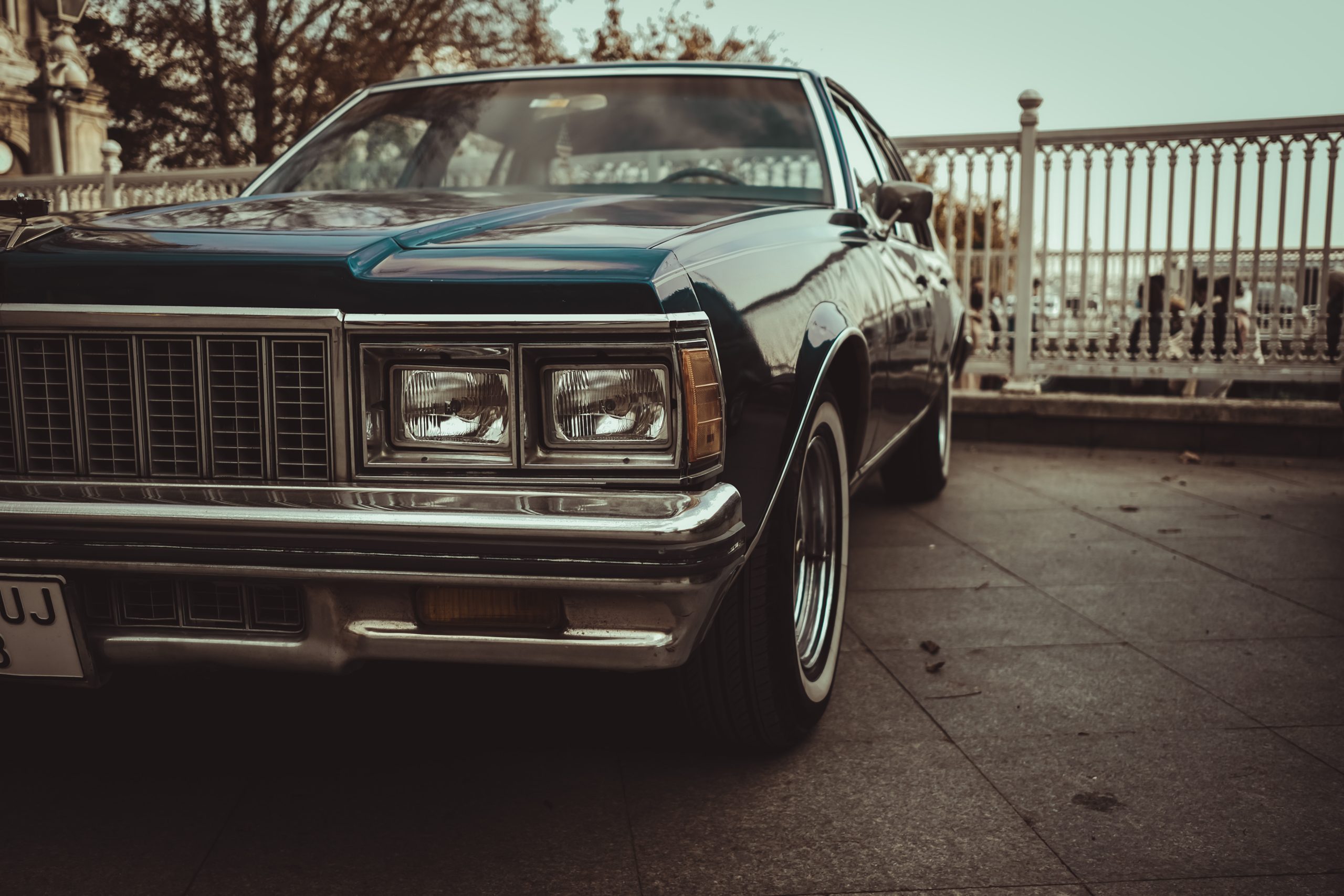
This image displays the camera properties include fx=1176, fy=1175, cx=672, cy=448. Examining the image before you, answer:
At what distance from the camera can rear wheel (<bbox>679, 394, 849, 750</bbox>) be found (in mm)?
2264

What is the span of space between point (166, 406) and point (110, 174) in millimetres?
11048

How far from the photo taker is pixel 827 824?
7.10 ft

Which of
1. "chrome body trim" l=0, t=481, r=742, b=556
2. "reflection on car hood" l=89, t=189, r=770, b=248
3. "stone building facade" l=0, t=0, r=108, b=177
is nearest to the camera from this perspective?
"chrome body trim" l=0, t=481, r=742, b=556

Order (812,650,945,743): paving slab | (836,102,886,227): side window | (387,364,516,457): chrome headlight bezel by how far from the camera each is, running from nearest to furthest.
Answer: (387,364,516,457): chrome headlight bezel < (812,650,945,743): paving slab < (836,102,886,227): side window

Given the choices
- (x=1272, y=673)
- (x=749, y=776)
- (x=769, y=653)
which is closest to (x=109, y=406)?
(x=769, y=653)

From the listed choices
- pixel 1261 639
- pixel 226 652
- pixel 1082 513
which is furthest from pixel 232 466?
pixel 1082 513

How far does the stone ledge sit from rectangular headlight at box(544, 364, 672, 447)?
640cm

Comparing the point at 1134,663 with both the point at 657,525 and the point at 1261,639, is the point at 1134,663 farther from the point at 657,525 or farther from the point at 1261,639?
the point at 657,525

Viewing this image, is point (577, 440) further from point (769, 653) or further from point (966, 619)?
point (966, 619)

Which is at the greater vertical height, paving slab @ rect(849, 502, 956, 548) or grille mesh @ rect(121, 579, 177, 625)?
grille mesh @ rect(121, 579, 177, 625)

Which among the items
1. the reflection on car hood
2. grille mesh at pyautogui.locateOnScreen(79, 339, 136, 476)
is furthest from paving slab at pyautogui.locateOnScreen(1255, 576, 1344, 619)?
grille mesh at pyautogui.locateOnScreen(79, 339, 136, 476)

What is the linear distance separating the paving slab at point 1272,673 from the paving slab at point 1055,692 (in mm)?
65

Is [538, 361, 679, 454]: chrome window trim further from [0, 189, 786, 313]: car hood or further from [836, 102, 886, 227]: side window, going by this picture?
[836, 102, 886, 227]: side window

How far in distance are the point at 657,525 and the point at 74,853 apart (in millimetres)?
1191
